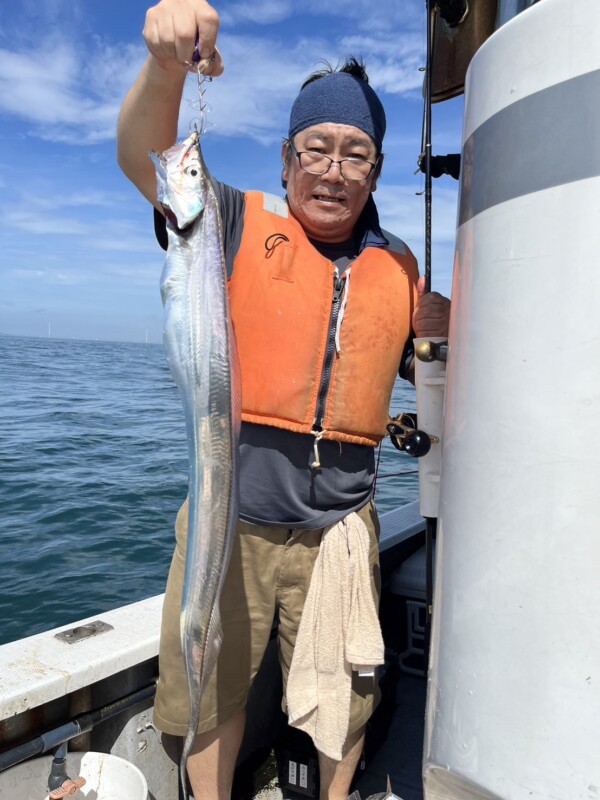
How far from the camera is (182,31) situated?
1.85 metres

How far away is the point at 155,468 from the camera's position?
39.4 feet

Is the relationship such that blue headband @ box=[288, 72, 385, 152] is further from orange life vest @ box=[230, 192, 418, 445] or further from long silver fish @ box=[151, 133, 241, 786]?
long silver fish @ box=[151, 133, 241, 786]

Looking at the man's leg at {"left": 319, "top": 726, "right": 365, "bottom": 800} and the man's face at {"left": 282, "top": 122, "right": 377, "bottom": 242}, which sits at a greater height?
the man's face at {"left": 282, "top": 122, "right": 377, "bottom": 242}

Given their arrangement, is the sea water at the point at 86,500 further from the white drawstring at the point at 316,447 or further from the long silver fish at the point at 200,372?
the long silver fish at the point at 200,372

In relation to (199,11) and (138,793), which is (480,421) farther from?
(138,793)

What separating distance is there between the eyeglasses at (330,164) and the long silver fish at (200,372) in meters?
0.68

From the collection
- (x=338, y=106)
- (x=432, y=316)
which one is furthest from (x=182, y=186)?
(x=432, y=316)

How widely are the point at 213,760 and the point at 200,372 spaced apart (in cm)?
178

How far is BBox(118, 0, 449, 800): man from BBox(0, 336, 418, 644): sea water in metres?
1.44

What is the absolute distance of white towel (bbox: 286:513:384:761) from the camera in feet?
8.59

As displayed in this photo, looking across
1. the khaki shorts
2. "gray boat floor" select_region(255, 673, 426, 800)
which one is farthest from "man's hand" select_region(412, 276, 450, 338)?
"gray boat floor" select_region(255, 673, 426, 800)

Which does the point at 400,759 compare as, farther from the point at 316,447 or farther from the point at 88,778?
the point at 316,447

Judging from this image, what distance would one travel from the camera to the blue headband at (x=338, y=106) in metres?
2.51

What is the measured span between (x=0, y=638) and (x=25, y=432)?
9.64 metres
